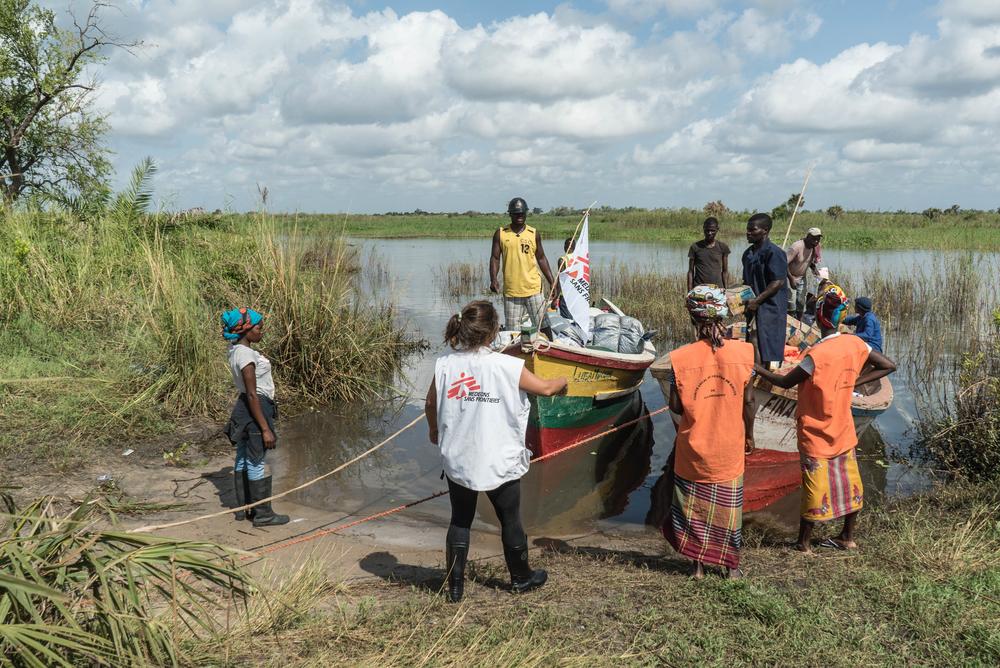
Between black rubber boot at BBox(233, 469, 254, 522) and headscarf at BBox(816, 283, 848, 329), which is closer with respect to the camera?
headscarf at BBox(816, 283, 848, 329)

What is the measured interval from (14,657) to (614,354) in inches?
227

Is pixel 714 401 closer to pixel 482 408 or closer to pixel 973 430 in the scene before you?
pixel 482 408

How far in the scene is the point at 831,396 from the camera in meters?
4.05

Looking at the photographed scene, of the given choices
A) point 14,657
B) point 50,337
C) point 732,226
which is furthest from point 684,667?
point 732,226

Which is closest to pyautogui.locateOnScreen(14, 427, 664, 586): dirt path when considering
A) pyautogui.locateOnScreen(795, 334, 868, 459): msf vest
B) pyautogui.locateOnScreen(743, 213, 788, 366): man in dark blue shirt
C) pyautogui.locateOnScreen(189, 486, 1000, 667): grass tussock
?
pyautogui.locateOnScreen(189, 486, 1000, 667): grass tussock

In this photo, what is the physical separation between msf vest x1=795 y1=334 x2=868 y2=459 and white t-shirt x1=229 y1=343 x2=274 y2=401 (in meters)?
3.63

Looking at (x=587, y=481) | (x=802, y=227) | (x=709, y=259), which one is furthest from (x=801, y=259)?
(x=802, y=227)

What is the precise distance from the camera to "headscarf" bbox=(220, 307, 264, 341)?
4754mm

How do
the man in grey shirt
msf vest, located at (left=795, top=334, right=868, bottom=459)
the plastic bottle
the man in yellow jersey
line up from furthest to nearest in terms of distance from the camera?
1. the man in grey shirt
2. the man in yellow jersey
3. the plastic bottle
4. msf vest, located at (left=795, top=334, right=868, bottom=459)

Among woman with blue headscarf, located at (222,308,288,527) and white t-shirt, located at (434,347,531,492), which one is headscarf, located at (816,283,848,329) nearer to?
white t-shirt, located at (434,347,531,492)

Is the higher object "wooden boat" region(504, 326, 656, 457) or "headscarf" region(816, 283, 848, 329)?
"headscarf" region(816, 283, 848, 329)

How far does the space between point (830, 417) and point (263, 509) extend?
159 inches

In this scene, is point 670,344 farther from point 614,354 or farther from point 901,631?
point 901,631

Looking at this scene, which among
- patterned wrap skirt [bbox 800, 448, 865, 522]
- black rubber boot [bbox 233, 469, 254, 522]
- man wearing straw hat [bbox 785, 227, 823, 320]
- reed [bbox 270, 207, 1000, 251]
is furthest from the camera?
reed [bbox 270, 207, 1000, 251]
